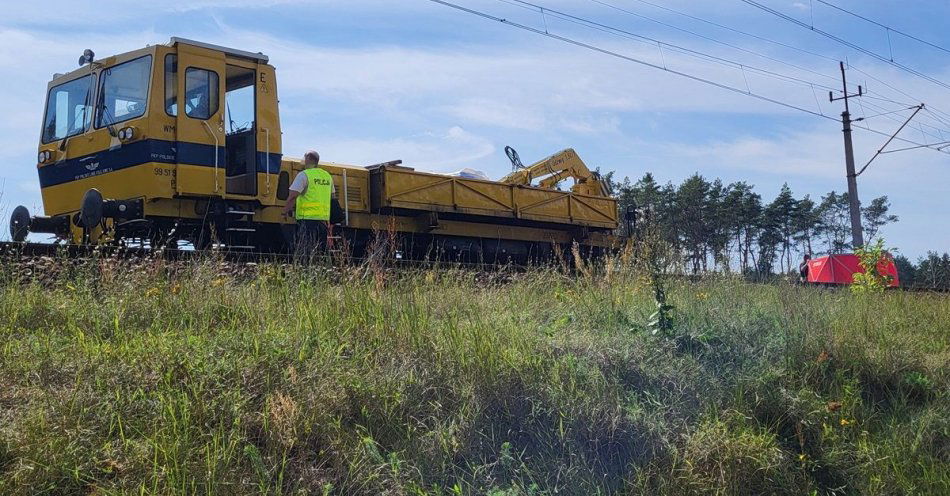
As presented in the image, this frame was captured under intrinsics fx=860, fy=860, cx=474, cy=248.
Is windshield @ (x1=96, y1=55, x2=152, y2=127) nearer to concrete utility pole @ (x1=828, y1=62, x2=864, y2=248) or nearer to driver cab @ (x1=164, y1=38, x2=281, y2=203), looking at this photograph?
driver cab @ (x1=164, y1=38, x2=281, y2=203)

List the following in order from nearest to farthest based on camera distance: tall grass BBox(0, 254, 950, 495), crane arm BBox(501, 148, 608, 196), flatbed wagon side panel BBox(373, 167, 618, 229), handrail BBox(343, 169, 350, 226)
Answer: tall grass BBox(0, 254, 950, 495)
handrail BBox(343, 169, 350, 226)
flatbed wagon side panel BBox(373, 167, 618, 229)
crane arm BBox(501, 148, 608, 196)

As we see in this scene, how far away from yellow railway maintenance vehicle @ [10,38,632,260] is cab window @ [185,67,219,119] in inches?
0.5

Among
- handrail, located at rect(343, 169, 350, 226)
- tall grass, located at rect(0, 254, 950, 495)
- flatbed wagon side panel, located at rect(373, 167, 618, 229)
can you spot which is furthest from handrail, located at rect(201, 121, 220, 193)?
tall grass, located at rect(0, 254, 950, 495)

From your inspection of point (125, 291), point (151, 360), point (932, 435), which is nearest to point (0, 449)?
point (151, 360)

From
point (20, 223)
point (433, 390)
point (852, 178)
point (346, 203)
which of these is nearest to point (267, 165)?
point (346, 203)

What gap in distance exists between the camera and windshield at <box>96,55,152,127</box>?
37.9 ft

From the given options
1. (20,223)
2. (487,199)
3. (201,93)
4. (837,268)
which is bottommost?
(837,268)

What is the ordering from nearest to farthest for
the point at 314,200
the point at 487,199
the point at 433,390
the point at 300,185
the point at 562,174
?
1. the point at 433,390
2. the point at 300,185
3. the point at 314,200
4. the point at 487,199
5. the point at 562,174

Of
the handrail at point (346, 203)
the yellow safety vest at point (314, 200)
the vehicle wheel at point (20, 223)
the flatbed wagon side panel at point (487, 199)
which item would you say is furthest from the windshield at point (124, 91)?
the flatbed wagon side panel at point (487, 199)

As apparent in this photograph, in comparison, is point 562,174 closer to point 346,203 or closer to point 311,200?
point 346,203

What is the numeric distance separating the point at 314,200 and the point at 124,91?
10.6 feet

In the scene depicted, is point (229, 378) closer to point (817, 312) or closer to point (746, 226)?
point (817, 312)

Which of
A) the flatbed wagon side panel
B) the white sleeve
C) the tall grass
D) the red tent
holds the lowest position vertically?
the tall grass

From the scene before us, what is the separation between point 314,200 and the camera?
1087 centimetres
